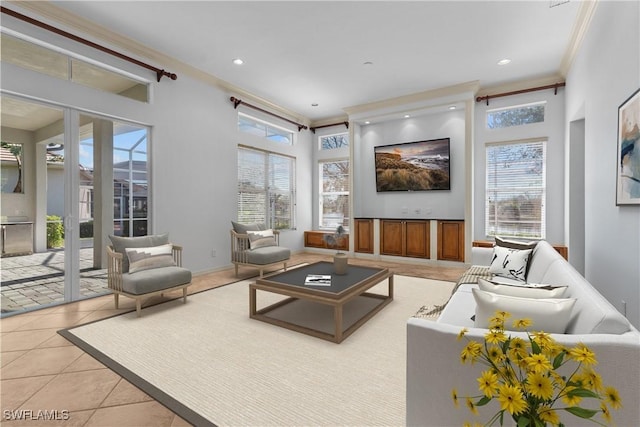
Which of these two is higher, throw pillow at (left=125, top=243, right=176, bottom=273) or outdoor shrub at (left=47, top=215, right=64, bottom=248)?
outdoor shrub at (left=47, top=215, right=64, bottom=248)

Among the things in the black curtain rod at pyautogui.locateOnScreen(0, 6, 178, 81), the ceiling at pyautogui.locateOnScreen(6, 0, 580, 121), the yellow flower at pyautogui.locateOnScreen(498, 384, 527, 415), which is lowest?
the yellow flower at pyautogui.locateOnScreen(498, 384, 527, 415)

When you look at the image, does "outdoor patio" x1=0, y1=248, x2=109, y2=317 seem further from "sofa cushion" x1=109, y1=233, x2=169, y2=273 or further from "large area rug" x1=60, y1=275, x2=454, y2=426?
"large area rug" x1=60, y1=275, x2=454, y2=426

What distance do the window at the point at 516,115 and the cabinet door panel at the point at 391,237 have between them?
2552 millimetres

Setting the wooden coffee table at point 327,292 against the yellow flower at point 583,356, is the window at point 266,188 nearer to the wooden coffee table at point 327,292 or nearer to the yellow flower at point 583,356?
the wooden coffee table at point 327,292

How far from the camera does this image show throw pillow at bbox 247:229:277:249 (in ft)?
16.4

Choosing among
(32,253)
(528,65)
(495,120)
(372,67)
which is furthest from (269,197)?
(528,65)

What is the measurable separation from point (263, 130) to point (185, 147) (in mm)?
2023

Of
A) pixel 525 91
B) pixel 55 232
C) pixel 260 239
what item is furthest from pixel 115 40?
pixel 525 91

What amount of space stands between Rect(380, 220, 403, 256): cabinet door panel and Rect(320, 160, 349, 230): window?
1.21 meters

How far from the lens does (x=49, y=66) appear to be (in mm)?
3402

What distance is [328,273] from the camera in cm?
354

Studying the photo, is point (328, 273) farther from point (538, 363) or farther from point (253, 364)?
point (538, 363)

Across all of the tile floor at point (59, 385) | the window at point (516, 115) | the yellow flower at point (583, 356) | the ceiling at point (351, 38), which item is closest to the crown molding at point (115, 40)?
the ceiling at point (351, 38)

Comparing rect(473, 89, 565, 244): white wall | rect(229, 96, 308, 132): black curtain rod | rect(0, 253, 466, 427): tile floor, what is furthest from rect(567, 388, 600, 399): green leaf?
rect(229, 96, 308, 132): black curtain rod
